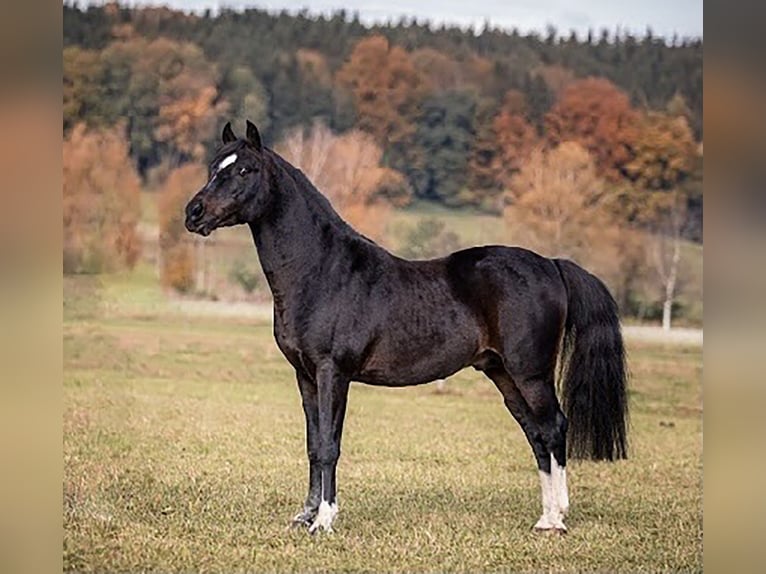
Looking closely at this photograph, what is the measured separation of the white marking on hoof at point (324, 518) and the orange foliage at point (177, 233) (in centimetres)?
279

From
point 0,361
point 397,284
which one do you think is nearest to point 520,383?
point 397,284

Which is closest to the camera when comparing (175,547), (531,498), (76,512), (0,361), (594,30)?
(0,361)

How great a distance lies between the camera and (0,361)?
9.64 feet

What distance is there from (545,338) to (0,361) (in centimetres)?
216

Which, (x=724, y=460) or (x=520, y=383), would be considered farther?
(x=520, y=383)

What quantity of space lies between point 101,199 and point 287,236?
280 cm

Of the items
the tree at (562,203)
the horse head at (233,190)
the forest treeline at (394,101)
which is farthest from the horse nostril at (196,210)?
the tree at (562,203)

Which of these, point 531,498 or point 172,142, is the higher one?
point 172,142

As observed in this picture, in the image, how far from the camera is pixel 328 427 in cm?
425

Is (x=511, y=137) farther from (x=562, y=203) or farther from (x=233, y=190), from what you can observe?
(x=233, y=190)

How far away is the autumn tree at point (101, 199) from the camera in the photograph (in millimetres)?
6754

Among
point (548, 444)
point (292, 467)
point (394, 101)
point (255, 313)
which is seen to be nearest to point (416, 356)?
point (548, 444)

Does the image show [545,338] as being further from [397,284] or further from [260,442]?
[260,442]

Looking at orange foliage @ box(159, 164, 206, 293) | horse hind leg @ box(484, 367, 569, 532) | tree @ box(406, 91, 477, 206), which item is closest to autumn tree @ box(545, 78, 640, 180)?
tree @ box(406, 91, 477, 206)
